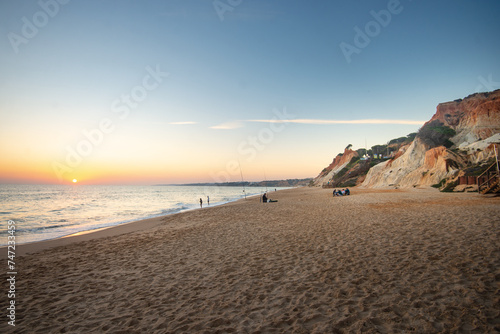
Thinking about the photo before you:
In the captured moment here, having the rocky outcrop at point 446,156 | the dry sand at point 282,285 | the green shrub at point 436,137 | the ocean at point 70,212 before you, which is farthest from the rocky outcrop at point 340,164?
the dry sand at point 282,285

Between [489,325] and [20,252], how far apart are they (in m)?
15.5

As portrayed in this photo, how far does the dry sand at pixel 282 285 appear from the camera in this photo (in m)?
3.80

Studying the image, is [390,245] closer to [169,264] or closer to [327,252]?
[327,252]

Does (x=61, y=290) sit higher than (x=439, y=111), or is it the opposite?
(x=439, y=111)

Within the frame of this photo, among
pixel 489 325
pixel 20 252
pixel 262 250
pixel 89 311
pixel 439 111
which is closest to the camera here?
pixel 489 325

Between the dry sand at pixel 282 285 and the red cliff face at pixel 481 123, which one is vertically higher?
the red cliff face at pixel 481 123

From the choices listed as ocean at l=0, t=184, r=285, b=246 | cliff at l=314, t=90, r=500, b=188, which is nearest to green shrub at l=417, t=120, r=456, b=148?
cliff at l=314, t=90, r=500, b=188

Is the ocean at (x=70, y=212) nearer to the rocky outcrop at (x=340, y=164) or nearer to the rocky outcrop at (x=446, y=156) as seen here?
the rocky outcrop at (x=446, y=156)

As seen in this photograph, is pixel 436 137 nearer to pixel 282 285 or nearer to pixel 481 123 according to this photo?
pixel 481 123

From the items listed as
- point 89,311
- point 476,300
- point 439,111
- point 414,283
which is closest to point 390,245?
point 414,283

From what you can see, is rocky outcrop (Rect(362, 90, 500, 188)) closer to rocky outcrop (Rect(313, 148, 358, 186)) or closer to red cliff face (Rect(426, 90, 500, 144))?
red cliff face (Rect(426, 90, 500, 144))

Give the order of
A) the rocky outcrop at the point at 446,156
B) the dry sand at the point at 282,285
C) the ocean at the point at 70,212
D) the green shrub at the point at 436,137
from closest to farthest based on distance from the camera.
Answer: the dry sand at the point at 282,285, the ocean at the point at 70,212, the rocky outcrop at the point at 446,156, the green shrub at the point at 436,137

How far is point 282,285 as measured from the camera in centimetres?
519

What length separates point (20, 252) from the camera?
1022cm
